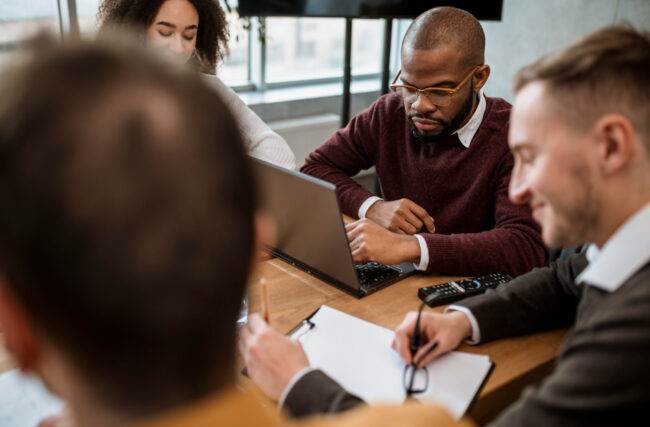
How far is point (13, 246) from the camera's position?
0.39m

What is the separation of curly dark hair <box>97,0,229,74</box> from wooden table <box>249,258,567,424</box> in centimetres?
87

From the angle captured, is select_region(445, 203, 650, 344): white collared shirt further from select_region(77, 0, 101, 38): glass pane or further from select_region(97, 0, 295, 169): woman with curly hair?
select_region(77, 0, 101, 38): glass pane

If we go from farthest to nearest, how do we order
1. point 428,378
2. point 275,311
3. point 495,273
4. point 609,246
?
point 495,273
point 275,311
point 428,378
point 609,246

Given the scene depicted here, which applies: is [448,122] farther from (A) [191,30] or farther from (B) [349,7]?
(B) [349,7]

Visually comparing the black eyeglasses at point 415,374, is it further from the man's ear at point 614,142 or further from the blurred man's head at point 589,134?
the man's ear at point 614,142

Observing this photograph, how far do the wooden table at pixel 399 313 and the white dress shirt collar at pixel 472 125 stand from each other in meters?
0.51

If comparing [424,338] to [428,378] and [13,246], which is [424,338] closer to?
[428,378]

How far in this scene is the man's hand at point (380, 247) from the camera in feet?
4.53

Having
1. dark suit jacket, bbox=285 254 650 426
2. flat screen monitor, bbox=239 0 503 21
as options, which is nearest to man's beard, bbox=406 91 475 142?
dark suit jacket, bbox=285 254 650 426

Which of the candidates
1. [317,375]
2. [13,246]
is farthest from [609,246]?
[13,246]

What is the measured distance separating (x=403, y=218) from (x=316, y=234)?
0.39m

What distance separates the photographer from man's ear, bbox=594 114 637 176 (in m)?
0.79

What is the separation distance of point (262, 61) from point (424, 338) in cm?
284

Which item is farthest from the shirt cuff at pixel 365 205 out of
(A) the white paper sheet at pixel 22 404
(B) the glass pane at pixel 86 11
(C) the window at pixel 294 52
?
(B) the glass pane at pixel 86 11
